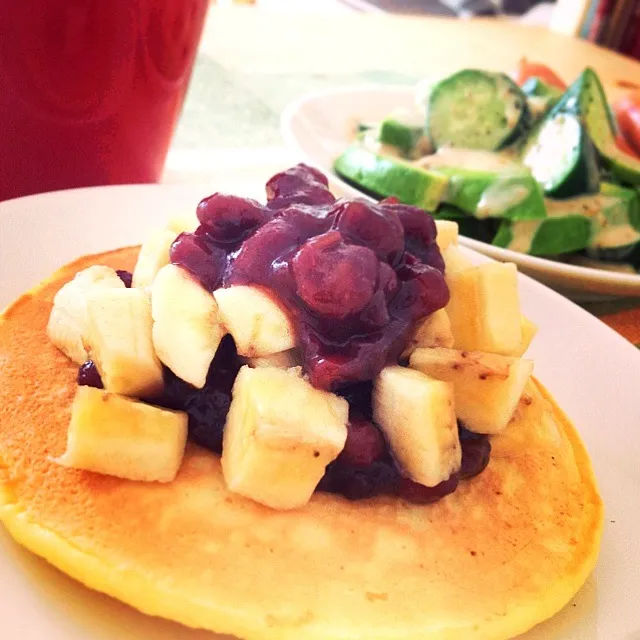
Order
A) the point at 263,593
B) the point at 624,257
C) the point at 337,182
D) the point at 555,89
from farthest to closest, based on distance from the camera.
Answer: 1. the point at 555,89
2. the point at 624,257
3. the point at 337,182
4. the point at 263,593

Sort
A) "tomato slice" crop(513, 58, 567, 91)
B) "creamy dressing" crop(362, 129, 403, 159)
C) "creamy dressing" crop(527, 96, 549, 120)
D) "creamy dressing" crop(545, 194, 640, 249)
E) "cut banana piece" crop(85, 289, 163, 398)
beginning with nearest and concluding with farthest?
"cut banana piece" crop(85, 289, 163, 398)
"creamy dressing" crop(545, 194, 640, 249)
"creamy dressing" crop(362, 129, 403, 159)
"creamy dressing" crop(527, 96, 549, 120)
"tomato slice" crop(513, 58, 567, 91)

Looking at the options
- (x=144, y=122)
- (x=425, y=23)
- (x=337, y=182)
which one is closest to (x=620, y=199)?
(x=337, y=182)

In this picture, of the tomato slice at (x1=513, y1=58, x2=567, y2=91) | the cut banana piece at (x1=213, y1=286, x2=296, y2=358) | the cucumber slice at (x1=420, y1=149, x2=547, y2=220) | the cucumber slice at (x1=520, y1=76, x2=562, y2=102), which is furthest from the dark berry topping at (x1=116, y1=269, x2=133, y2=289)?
the tomato slice at (x1=513, y1=58, x2=567, y2=91)

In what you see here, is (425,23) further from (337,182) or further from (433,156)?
(337,182)

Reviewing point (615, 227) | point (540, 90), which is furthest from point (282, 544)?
point (540, 90)

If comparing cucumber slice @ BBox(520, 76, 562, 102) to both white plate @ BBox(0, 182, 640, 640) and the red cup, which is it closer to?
white plate @ BBox(0, 182, 640, 640)

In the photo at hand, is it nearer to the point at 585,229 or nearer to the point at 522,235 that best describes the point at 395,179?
the point at 522,235
